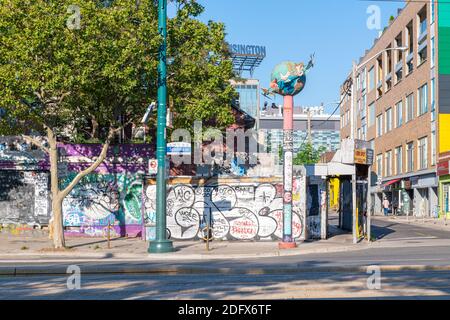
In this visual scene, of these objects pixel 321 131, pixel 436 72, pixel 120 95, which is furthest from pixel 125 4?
pixel 321 131

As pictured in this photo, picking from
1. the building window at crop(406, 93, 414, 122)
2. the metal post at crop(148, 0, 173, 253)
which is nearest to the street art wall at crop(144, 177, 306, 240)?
the metal post at crop(148, 0, 173, 253)

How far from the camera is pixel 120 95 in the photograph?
23.3 metres

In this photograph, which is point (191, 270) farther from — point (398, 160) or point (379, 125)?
point (379, 125)

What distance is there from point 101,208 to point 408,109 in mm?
40562

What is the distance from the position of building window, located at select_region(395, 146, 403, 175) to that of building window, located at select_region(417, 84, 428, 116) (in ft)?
29.4

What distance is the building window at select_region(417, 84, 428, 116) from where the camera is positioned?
54812mm

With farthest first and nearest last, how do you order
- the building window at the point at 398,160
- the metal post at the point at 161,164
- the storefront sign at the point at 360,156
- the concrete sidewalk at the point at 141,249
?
the building window at the point at 398,160, the storefront sign at the point at 360,156, the metal post at the point at 161,164, the concrete sidewalk at the point at 141,249

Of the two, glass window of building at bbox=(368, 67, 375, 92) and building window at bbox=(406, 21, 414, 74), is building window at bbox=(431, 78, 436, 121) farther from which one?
glass window of building at bbox=(368, 67, 375, 92)

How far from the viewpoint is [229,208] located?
26312mm

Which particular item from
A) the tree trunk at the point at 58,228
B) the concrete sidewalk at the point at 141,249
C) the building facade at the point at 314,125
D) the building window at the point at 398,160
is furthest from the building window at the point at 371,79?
the building facade at the point at 314,125

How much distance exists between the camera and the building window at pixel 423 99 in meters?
54.8

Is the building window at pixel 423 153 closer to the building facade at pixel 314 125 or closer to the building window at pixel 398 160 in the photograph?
the building window at pixel 398 160
